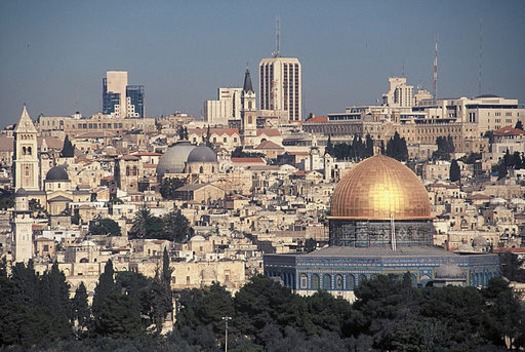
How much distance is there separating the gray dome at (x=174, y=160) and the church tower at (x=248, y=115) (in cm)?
1975

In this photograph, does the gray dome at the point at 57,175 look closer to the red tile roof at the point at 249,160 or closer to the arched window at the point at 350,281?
the red tile roof at the point at 249,160

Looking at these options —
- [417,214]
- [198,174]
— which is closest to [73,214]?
[198,174]

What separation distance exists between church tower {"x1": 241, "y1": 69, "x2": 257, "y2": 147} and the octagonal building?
7179 cm

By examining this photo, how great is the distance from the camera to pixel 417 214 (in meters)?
53.9

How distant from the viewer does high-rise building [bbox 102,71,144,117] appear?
17962cm

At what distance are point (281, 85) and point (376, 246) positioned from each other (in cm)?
10683

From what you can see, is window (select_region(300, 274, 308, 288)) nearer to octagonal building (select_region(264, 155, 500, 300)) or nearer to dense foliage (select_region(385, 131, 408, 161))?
octagonal building (select_region(264, 155, 500, 300))

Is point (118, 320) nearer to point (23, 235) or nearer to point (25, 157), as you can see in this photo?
point (23, 235)

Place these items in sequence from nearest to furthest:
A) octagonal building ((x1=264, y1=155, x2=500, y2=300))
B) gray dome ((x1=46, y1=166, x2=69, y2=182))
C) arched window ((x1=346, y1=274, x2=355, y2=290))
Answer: octagonal building ((x1=264, y1=155, x2=500, y2=300)) → arched window ((x1=346, y1=274, x2=355, y2=290)) → gray dome ((x1=46, y1=166, x2=69, y2=182))

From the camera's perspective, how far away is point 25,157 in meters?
91.9

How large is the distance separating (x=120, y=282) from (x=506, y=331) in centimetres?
1628

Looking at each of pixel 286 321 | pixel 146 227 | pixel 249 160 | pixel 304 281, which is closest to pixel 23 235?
pixel 146 227

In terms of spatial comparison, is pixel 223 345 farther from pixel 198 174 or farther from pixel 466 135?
pixel 466 135

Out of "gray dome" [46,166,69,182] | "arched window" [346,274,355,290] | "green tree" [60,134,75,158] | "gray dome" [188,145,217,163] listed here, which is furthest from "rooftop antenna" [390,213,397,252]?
"green tree" [60,134,75,158]
